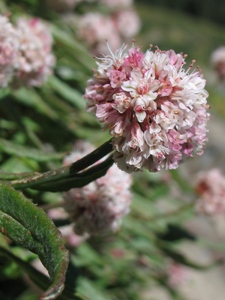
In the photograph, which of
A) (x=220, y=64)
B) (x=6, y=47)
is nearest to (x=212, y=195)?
(x=220, y=64)

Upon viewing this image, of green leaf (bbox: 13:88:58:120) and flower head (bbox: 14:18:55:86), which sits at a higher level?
flower head (bbox: 14:18:55:86)

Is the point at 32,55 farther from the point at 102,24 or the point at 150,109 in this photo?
the point at 102,24

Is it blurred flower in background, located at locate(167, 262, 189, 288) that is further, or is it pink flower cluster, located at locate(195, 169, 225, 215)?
blurred flower in background, located at locate(167, 262, 189, 288)

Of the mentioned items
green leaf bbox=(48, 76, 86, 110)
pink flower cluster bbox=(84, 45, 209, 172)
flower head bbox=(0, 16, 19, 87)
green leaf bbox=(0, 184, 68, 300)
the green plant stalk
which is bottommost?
green leaf bbox=(0, 184, 68, 300)

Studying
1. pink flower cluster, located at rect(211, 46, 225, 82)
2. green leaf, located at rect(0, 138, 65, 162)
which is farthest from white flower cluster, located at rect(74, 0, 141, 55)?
green leaf, located at rect(0, 138, 65, 162)

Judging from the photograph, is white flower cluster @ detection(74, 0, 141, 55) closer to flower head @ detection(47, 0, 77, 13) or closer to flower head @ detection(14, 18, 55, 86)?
flower head @ detection(47, 0, 77, 13)
